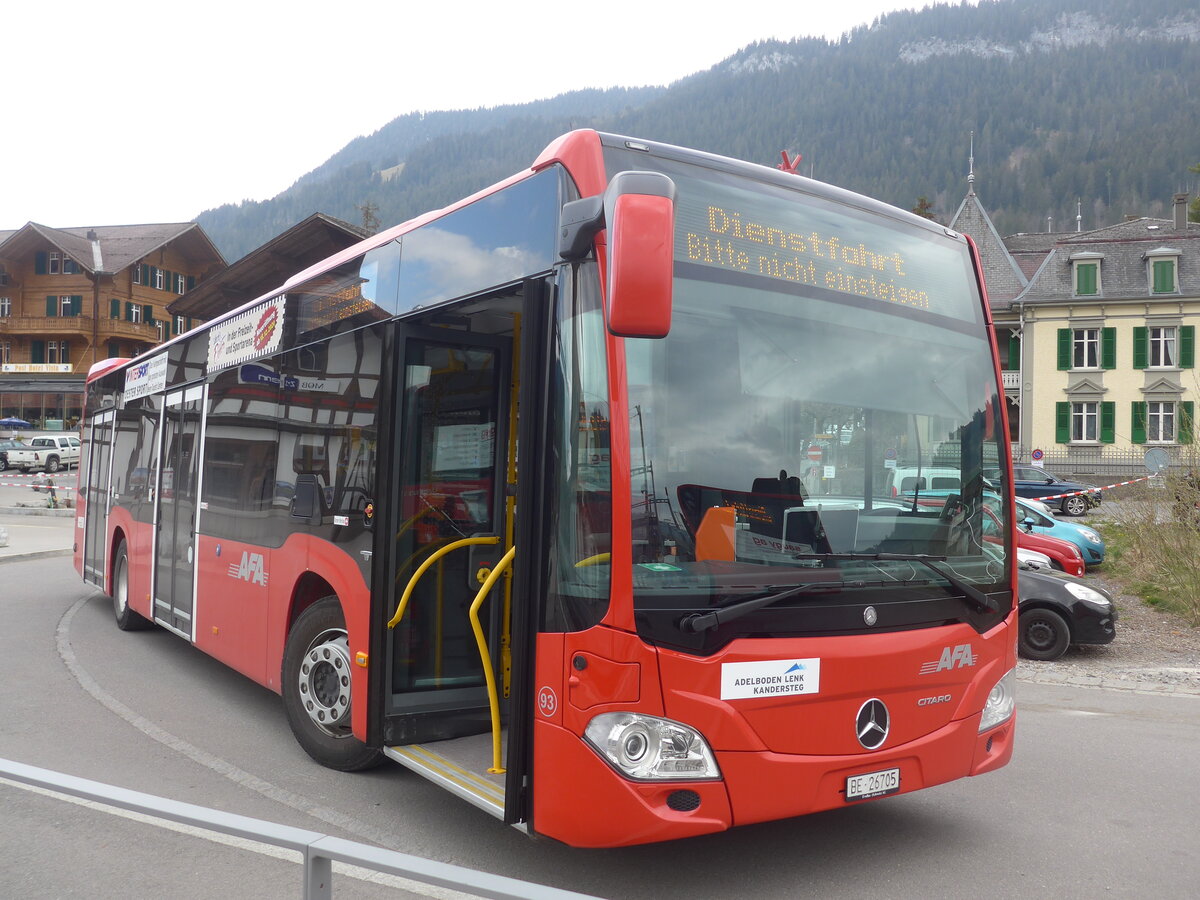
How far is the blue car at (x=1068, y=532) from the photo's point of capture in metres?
16.5

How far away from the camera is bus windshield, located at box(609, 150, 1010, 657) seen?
3.76m

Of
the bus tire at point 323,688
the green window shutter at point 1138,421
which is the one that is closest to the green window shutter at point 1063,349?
the green window shutter at point 1138,421

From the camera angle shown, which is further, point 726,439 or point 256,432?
point 256,432

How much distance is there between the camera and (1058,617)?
980 cm

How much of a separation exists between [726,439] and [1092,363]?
1911 inches

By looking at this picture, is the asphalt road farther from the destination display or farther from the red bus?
the destination display

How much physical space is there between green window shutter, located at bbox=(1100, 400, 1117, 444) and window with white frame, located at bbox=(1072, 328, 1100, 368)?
1973 mm

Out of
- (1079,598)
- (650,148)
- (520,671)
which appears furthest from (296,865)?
(1079,598)

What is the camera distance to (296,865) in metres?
4.20

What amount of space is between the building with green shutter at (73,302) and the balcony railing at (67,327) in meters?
0.06

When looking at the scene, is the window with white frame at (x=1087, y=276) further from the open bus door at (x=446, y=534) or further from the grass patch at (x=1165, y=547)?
the open bus door at (x=446, y=534)

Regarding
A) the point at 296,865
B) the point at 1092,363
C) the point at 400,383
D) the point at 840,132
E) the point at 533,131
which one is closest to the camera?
the point at 296,865

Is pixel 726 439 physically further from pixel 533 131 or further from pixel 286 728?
pixel 533 131

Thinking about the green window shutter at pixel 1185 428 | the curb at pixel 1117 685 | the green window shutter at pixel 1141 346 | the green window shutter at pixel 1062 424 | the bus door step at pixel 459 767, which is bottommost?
the curb at pixel 1117 685
